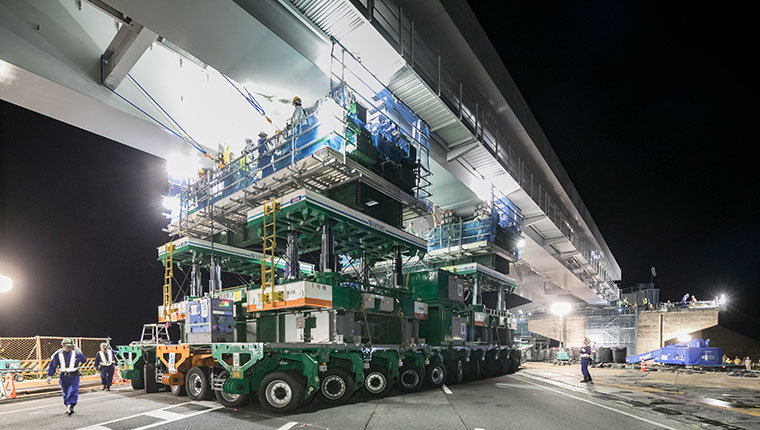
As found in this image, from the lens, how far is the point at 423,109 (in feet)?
46.6

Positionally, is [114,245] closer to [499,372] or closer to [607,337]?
[499,372]

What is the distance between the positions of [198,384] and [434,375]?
732 cm

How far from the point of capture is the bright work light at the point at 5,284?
17766 mm

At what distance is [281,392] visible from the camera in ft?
28.5

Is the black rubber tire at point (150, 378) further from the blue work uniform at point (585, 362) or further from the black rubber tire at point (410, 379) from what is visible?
the blue work uniform at point (585, 362)

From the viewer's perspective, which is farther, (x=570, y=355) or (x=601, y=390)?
(x=570, y=355)

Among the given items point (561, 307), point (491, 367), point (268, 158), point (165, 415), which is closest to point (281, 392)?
point (165, 415)

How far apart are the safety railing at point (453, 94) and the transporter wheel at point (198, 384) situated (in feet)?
29.4

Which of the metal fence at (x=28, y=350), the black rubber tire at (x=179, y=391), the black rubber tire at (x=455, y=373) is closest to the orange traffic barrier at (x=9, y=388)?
the metal fence at (x=28, y=350)

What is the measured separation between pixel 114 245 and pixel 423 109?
18433 mm

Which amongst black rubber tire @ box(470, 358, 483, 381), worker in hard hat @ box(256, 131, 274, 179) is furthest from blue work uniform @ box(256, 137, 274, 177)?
black rubber tire @ box(470, 358, 483, 381)

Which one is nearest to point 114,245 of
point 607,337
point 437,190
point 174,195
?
point 174,195

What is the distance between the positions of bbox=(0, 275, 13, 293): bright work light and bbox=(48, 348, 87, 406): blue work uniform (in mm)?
11850

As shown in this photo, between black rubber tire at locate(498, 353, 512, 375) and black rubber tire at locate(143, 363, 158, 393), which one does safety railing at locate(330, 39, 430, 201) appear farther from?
black rubber tire at locate(498, 353, 512, 375)
